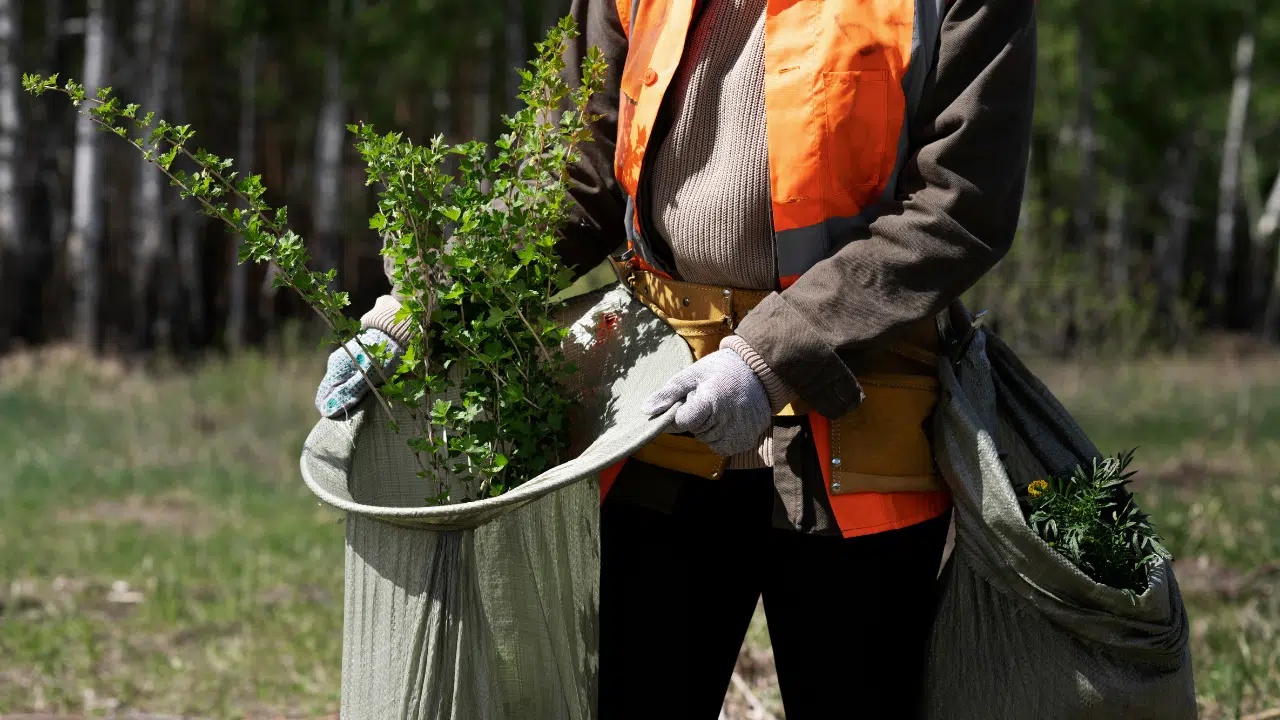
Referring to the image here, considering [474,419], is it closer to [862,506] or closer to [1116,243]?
[862,506]

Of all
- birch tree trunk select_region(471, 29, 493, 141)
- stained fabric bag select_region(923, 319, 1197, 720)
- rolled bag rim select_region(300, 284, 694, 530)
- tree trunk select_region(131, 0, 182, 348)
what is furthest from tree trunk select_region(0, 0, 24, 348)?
stained fabric bag select_region(923, 319, 1197, 720)

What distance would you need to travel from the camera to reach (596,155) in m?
2.35

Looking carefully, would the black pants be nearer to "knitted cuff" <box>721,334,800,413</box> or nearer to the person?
the person

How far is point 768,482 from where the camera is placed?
85.2 inches

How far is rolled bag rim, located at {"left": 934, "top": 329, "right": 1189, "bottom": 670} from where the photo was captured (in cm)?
194

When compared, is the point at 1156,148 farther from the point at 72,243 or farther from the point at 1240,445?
the point at 72,243

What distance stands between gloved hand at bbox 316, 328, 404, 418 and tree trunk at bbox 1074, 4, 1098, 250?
629 inches

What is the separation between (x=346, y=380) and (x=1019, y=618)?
3.54 feet

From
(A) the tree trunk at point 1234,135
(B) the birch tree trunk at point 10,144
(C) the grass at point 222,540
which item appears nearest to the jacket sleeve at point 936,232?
(C) the grass at point 222,540

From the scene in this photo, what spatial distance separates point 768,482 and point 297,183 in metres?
18.0

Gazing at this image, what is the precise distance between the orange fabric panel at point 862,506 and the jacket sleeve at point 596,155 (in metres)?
0.53

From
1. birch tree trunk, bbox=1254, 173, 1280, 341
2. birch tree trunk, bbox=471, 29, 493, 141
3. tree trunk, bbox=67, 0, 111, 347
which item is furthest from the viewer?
birch tree trunk, bbox=1254, 173, 1280, 341

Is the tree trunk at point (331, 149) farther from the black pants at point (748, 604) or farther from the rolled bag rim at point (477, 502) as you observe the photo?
the rolled bag rim at point (477, 502)

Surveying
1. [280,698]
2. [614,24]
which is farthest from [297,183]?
[614,24]
